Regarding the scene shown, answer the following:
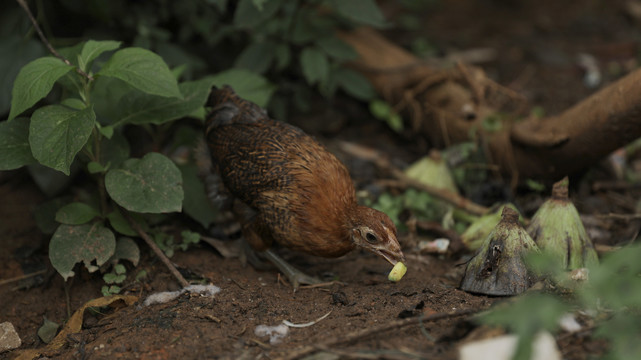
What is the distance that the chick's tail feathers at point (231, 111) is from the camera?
4441mm

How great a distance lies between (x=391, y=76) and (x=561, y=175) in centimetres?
213

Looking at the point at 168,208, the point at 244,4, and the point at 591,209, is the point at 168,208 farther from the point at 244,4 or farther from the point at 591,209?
the point at 591,209

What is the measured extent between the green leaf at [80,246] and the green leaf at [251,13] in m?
2.03

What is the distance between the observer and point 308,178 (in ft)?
13.0

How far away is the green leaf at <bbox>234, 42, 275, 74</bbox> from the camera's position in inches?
213

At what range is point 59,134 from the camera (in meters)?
3.54

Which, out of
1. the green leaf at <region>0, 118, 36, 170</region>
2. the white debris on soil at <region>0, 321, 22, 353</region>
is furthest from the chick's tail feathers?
the white debris on soil at <region>0, 321, 22, 353</region>

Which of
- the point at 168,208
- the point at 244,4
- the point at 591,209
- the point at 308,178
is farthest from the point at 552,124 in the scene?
the point at 168,208

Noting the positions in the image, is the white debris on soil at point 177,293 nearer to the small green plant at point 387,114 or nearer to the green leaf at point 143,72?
the green leaf at point 143,72

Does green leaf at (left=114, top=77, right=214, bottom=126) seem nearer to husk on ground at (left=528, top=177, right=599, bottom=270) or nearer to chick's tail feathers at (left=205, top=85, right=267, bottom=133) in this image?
chick's tail feathers at (left=205, top=85, right=267, bottom=133)

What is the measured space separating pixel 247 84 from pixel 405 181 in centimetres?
162

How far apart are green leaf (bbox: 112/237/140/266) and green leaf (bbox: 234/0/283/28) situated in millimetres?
1987

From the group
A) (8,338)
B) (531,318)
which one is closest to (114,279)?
(8,338)

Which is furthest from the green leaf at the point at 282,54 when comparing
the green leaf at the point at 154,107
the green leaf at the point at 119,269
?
the green leaf at the point at 119,269
